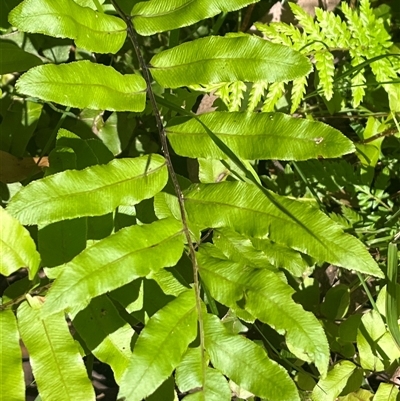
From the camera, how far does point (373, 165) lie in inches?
93.0

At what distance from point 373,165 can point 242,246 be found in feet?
3.25

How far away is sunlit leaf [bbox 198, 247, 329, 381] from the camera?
4.34 feet

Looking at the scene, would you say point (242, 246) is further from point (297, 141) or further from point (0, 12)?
point (0, 12)

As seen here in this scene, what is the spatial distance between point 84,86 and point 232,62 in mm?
417

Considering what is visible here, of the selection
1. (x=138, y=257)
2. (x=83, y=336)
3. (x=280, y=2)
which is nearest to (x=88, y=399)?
(x=83, y=336)

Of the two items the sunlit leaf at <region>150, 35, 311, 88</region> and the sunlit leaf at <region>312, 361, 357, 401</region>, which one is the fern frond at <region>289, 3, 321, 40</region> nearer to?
the sunlit leaf at <region>150, 35, 311, 88</region>

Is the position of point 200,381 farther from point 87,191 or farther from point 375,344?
point 375,344

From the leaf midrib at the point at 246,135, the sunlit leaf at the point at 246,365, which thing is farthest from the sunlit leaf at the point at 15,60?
the sunlit leaf at the point at 246,365

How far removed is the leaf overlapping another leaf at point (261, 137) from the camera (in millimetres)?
1432

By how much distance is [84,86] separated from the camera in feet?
4.76

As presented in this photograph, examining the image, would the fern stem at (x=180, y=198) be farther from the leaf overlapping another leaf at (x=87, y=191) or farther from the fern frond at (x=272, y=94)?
the fern frond at (x=272, y=94)

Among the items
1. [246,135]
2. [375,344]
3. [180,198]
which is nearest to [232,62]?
[246,135]

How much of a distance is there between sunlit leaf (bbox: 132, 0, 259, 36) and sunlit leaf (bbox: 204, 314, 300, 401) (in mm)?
850

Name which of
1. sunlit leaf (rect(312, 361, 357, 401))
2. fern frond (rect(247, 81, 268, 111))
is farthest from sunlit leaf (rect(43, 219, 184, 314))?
sunlit leaf (rect(312, 361, 357, 401))
